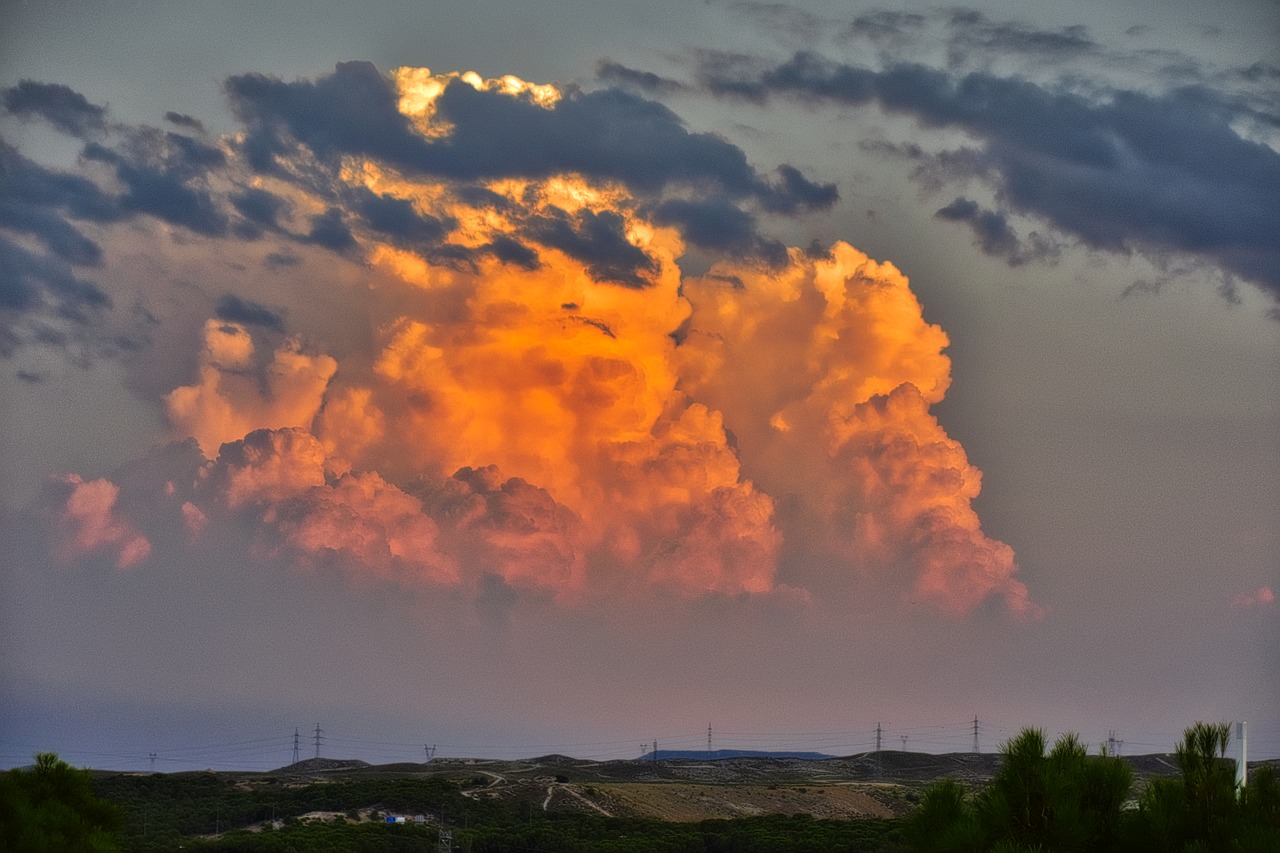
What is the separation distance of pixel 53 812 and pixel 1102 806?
21754 mm

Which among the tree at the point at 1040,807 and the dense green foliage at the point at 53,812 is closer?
the tree at the point at 1040,807

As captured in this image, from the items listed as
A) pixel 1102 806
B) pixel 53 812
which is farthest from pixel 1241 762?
pixel 53 812

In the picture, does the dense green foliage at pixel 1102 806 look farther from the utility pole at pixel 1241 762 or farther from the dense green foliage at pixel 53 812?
the dense green foliage at pixel 53 812

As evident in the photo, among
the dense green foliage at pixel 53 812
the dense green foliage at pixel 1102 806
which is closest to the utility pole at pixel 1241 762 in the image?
the dense green foliage at pixel 1102 806

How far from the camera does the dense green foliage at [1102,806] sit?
27.1 meters

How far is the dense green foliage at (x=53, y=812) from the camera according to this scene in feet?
102

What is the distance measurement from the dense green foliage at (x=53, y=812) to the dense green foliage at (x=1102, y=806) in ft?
58.2

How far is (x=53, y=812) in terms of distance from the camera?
32.1 metres

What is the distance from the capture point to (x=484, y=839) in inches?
4171

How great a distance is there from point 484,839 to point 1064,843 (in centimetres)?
8384

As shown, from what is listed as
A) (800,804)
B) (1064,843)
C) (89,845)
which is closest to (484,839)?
(800,804)

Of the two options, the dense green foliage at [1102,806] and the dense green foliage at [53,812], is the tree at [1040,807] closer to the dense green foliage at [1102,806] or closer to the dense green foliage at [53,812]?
the dense green foliage at [1102,806]

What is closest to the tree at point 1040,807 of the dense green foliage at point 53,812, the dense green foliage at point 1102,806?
the dense green foliage at point 1102,806

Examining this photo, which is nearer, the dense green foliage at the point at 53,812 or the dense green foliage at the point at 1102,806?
the dense green foliage at the point at 1102,806
